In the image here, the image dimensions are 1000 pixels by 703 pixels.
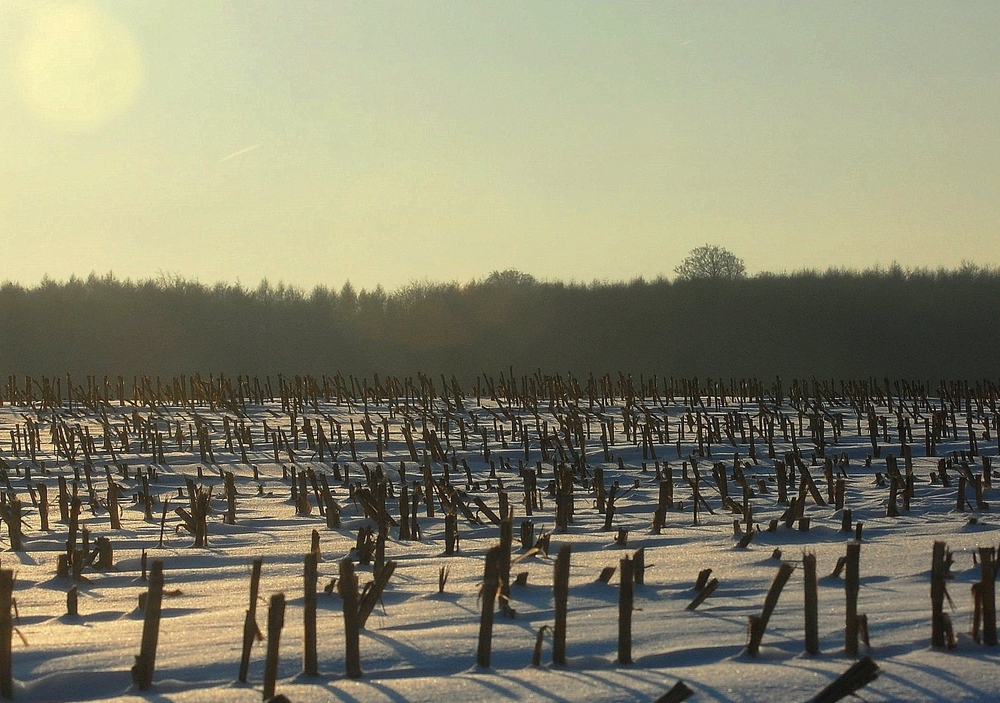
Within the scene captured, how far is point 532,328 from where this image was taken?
156ft

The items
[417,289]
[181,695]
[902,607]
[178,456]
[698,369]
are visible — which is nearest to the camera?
[181,695]

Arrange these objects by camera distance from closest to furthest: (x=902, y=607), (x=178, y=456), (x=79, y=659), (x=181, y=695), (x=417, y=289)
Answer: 1. (x=181, y=695)
2. (x=79, y=659)
3. (x=902, y=607)
4. (x=178, y=456)
5. (x=417, y=289)

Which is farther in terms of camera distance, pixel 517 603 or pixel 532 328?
pixel 532 328

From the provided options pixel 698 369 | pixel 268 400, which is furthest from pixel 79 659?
pixel 698 369

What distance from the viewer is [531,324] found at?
47781 mm

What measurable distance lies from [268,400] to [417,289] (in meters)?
31.4

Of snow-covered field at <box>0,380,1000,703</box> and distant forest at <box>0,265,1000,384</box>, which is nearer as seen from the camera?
snow-covered field at <box>0,380,1000,703</box>

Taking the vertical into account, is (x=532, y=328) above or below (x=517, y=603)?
above

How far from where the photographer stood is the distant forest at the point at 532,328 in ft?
144

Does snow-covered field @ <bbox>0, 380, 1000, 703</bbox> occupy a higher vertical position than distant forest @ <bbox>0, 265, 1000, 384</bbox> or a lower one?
lower

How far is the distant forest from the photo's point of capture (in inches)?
1729

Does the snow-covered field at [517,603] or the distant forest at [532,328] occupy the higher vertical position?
the distant forest at [532,328]

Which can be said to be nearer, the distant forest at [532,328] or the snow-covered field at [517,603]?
the snow-covered field at [517,603]

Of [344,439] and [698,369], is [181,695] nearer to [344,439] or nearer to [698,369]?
[344,439]
